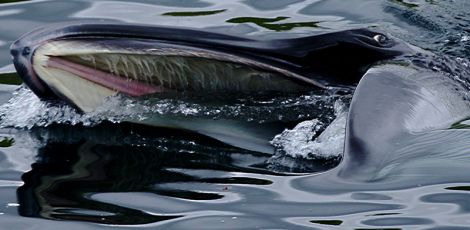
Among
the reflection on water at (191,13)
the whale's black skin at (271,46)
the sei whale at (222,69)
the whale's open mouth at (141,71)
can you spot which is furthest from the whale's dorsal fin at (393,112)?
the reflection on water at (191,13)

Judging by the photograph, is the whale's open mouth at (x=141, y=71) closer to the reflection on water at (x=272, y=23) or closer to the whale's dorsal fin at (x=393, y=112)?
the whale's dorsal fin at (x=393, y=112)

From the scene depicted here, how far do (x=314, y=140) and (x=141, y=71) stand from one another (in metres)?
Answer: 0.88

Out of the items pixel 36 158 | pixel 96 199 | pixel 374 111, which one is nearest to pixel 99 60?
pixel 36 158

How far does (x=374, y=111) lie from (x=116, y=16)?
311cm

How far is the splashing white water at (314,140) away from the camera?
527cm

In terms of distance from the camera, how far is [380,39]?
5.88 metres

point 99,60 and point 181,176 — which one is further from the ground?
point 99,60

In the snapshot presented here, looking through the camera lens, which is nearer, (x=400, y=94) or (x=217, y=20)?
(x=400, y=94)

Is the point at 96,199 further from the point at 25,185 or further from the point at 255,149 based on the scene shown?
the point at 255,149

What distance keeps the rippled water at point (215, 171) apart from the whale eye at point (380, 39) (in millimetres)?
217

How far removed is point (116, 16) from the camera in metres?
7.94

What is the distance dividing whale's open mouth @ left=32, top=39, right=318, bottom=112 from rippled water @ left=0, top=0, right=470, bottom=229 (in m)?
0.07

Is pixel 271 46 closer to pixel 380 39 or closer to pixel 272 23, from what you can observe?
pixel 380 39

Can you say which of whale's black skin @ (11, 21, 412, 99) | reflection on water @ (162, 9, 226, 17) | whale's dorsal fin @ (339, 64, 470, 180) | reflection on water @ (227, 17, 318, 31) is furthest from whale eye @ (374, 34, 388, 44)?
reflection on water @ (162, 9, 226, 17)
